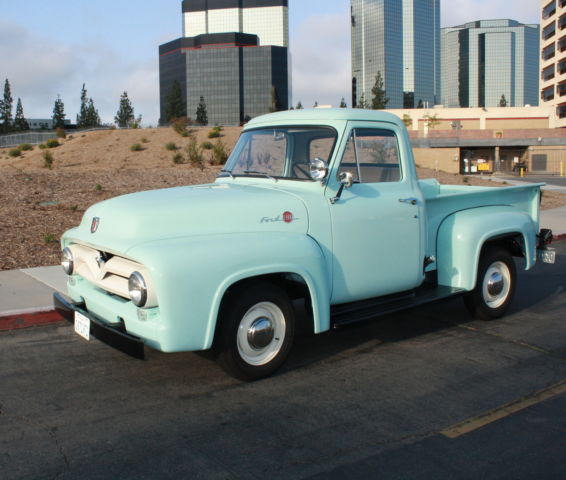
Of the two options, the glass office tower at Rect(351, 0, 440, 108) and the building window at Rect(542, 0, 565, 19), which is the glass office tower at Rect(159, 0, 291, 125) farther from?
the building window at Rect(542, 0, 565, 19)

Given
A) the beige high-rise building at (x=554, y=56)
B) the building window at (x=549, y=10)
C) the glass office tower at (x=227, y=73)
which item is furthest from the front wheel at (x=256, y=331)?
the glass office tower at (x=227, y=73)

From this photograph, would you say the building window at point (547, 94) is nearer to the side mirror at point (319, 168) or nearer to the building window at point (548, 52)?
the building window at point (548, 52)

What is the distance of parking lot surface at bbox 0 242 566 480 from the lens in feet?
11.4

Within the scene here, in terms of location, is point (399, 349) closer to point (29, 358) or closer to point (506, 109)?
point (29, 358)

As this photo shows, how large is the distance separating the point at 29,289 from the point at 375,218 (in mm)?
4492

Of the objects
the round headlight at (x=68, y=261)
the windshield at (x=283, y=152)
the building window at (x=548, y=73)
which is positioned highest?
the building window at (x=548, y=73)

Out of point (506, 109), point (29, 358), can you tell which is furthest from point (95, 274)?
point (506, 109)

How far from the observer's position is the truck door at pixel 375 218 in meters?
5.11

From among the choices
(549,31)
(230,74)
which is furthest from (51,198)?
(230,74)

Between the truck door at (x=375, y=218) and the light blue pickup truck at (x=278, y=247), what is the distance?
1cm

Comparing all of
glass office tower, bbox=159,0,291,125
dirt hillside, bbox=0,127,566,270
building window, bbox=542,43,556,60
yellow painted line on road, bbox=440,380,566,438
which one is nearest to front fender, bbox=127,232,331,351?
yellow painted line on road, bbox=440,380,566,438

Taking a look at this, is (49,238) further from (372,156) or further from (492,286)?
(492,286)

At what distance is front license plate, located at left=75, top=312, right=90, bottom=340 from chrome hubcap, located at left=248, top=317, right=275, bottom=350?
1183 millimetres

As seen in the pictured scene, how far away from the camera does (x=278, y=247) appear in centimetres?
454
